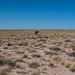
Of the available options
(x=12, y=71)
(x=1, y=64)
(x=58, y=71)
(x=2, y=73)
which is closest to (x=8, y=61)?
(x=1, y=64)

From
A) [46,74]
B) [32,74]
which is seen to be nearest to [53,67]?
[46,74]

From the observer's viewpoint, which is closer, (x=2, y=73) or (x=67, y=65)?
(x=2, y=73)

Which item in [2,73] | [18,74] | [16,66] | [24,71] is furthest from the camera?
[16,66]

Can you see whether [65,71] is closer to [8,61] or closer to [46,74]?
[46,74]

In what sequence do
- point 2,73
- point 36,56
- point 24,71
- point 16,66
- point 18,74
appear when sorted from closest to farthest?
point 2,73, point 18,74, point 24,71, point 16,66, point 36,56

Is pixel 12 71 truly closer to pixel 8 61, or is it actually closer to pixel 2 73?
pixel 2 73

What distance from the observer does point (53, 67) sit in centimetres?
978

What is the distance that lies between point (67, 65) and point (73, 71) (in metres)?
1.19

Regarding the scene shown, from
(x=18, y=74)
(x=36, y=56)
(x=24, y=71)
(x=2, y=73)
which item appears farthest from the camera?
(x=36, y=56)

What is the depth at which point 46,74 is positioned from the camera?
8.33m

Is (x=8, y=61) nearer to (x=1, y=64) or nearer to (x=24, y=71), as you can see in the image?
(x=1, y=64)

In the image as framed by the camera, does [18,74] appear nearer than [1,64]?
Yes

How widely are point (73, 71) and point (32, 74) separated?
2.62 m

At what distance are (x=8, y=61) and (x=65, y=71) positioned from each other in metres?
3.95
